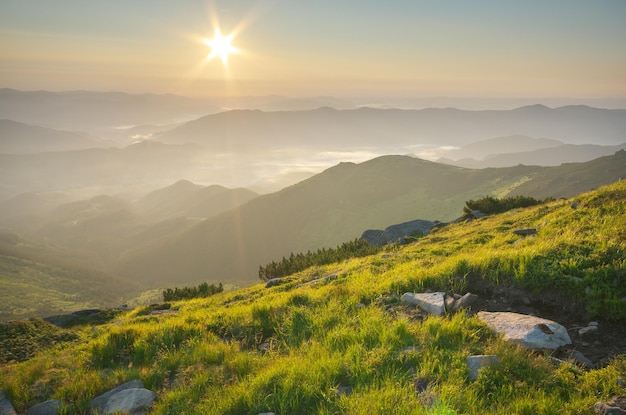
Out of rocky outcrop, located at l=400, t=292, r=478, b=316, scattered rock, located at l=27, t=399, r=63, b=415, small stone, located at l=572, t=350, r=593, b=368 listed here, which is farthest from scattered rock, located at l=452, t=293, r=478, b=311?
scattered rock, located at l=27, t=399, r=63, b=415

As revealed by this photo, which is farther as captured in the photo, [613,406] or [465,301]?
[465,301]

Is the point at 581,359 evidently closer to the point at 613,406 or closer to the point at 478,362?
the point at 613,406

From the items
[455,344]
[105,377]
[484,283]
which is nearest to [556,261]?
[484,283]

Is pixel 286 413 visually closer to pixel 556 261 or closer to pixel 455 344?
pixel 455 344

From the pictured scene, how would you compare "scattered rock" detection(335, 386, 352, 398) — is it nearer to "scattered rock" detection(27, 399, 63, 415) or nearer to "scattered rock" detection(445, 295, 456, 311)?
"scattered rock" detection(445, 295, 456, 311)

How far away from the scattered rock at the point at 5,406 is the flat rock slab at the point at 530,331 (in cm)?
931

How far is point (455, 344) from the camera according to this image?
630cm

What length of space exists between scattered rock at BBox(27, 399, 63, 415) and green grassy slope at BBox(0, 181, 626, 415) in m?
0.15

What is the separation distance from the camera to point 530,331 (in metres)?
6.40

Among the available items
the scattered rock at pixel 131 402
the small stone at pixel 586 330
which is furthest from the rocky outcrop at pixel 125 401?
the small stone at pixel 586 330

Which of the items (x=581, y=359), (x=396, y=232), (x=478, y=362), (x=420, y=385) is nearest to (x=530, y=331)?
(x=581, y=359)

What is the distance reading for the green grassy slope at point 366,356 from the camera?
198 inches

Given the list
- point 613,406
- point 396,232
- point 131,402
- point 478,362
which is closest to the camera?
point 613,406

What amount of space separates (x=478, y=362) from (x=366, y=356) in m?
1.86
